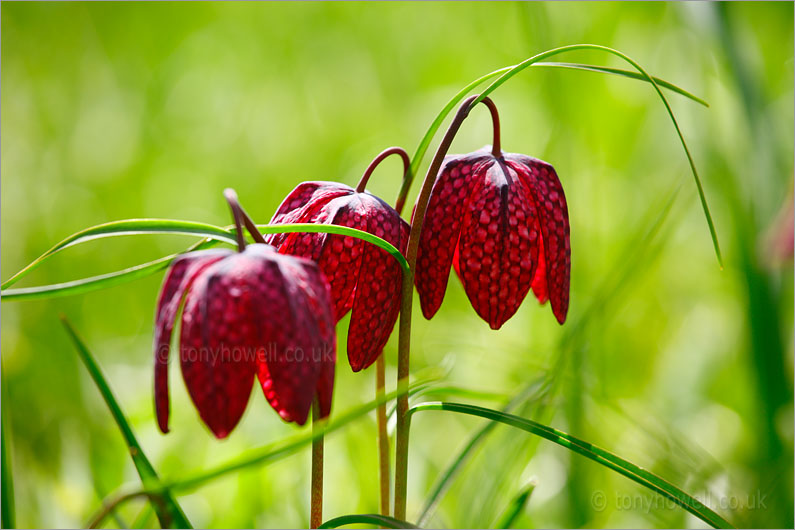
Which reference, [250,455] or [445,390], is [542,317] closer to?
[445,390]

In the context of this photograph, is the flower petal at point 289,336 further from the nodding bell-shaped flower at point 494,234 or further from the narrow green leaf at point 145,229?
the nodding bell-shaped flower at point 494,234

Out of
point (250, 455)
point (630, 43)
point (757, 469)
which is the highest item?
point (630, 43)

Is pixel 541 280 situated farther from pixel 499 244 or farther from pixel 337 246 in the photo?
pixel 337 246

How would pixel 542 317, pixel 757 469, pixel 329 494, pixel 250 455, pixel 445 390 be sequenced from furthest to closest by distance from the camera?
1. pixel 542 317
2. pixel 329 494
3. pixel 757 469
4. pixel 445 390
5. pixel 250 455

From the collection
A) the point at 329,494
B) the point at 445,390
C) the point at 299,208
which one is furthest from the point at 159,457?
the point at 299,208

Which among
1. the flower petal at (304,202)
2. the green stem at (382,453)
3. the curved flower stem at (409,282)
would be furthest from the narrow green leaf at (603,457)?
the flower petal at (304,202)

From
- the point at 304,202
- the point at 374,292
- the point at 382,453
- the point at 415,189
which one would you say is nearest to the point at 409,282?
the point at 374,292

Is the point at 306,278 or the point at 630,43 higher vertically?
the point at 630,43
